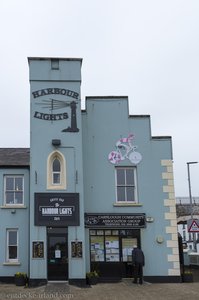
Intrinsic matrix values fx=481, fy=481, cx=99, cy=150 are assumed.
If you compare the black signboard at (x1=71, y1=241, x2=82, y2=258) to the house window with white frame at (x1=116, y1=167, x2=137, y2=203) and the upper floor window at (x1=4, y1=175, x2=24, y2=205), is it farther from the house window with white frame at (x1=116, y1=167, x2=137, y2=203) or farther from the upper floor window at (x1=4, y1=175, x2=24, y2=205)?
the upper floor window at (x1=4, y1=175, x2=24, y2=205)

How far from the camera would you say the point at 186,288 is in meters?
18.7

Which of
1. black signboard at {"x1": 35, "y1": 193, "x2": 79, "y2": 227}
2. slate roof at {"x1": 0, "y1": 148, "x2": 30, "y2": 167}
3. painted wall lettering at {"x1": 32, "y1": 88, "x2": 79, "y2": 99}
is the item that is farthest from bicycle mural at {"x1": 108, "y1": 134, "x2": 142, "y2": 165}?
slate roof at {"x1": 0, "y1": 148, "x2": 30, "y2": 167}

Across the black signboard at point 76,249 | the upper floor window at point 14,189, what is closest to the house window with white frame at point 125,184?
the black signboard at point 76,249

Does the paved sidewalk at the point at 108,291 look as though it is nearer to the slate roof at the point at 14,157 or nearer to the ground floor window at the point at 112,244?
the ground floor window at the point at 112,244

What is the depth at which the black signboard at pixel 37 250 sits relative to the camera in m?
19.8

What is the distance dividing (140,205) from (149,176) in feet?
4.59

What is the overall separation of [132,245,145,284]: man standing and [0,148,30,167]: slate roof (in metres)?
6.19

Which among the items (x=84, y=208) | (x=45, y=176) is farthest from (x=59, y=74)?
(x=84, y=208)

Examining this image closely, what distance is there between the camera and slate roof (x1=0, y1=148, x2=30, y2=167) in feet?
71.8

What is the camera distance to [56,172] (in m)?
21.0

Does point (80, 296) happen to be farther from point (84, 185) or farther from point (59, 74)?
point (59, 74)

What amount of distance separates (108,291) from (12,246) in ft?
17.6

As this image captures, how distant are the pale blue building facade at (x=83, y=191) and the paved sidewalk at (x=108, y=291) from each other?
0.95m

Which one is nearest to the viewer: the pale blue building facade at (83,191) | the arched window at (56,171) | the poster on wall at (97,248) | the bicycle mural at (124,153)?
the pale blue building facade at (83,191)
